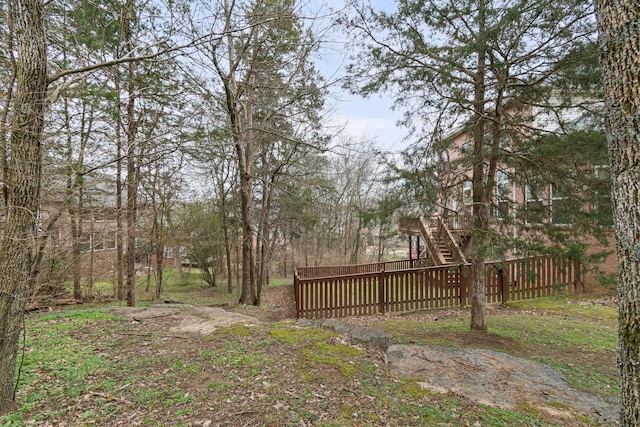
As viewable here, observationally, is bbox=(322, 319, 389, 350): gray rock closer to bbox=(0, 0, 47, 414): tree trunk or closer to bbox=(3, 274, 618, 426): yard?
bbox=(3, 274, 618, 426): yard

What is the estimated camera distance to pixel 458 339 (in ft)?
15.4

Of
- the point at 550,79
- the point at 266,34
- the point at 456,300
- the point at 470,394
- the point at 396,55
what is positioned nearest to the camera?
the point at 470,394

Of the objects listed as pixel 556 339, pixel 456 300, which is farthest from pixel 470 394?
pixel 456 300

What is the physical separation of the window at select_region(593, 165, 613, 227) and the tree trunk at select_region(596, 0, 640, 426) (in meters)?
2.64

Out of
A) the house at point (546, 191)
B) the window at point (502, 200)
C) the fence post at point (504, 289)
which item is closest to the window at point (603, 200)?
the house at point (546, 191)

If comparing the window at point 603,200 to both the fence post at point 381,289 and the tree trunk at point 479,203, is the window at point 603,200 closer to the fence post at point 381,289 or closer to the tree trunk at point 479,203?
the tree trunk at point 479,203

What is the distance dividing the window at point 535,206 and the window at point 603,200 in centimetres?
62

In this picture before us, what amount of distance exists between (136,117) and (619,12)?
8.21 m

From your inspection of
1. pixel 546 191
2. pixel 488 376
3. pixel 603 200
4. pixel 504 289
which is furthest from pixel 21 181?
pixel 504 289

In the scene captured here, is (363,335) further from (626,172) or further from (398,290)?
(398,290)

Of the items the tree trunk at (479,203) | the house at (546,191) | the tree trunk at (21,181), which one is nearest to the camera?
the tree trunk at (21,181)

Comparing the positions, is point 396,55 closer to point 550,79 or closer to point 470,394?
point 550,79

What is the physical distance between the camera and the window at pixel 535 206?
4.26 meters

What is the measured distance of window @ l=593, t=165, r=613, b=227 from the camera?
3.56 metres
